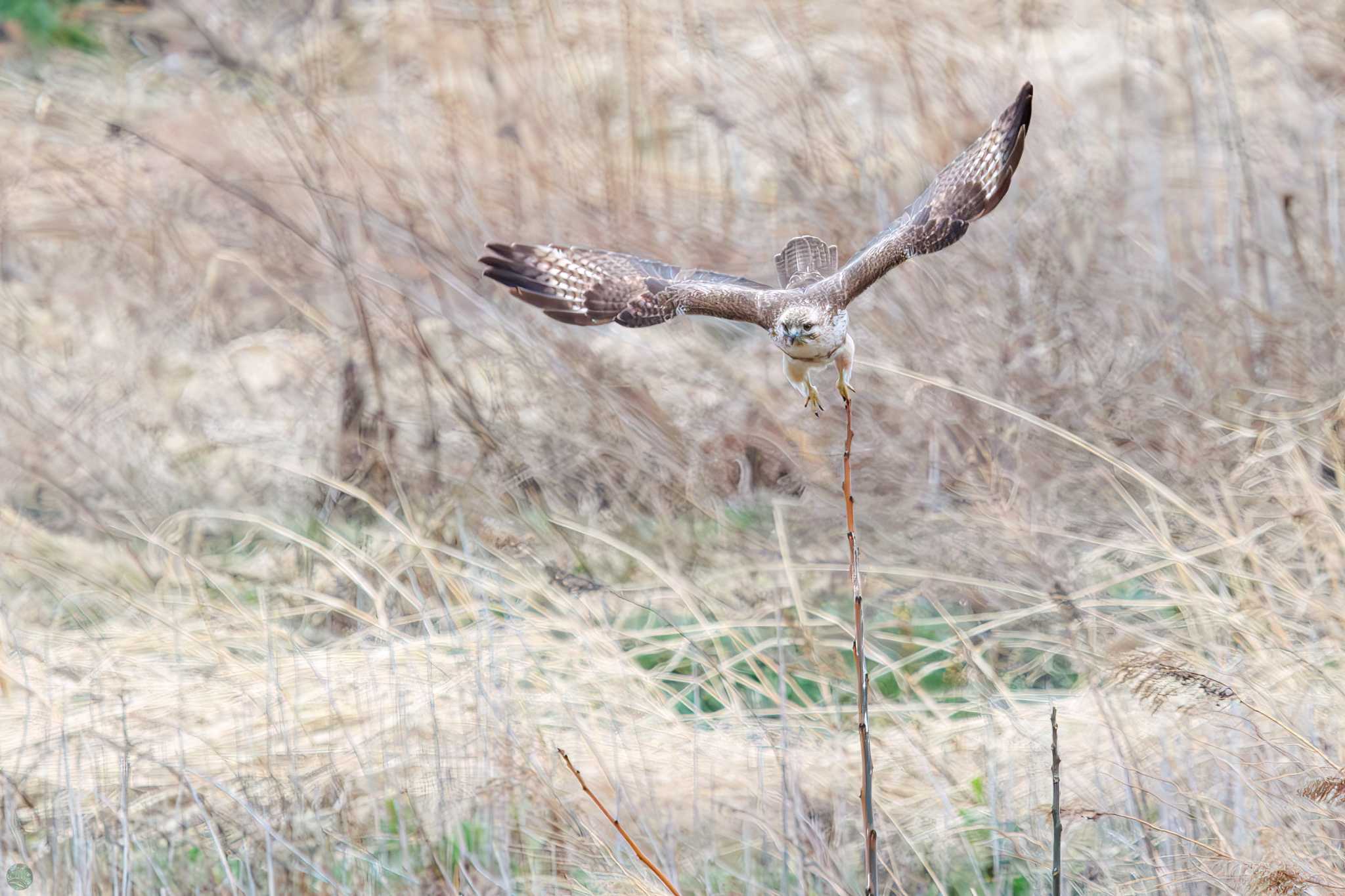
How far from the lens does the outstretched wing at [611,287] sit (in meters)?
2.46

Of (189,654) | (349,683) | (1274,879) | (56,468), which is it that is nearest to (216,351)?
(56,468)

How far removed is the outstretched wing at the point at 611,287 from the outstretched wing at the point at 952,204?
0.79 ft

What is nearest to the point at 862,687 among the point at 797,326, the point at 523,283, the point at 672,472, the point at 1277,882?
the point at 797,326

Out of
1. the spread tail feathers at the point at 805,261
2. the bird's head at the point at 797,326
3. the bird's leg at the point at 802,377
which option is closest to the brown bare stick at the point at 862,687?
the bird's head at the point at 797,326

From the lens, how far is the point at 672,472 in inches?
191

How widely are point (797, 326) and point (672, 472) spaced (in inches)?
102

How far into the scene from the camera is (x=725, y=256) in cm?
516

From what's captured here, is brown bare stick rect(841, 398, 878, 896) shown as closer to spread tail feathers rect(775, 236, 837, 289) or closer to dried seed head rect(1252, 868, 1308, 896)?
dried seed head rect(1252, 868, 1308, 896)

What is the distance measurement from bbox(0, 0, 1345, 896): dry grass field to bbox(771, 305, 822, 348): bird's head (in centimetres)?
78

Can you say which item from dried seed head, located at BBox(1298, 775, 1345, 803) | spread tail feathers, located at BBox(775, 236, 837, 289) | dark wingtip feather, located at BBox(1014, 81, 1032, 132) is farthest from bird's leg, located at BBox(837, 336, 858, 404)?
dried seed head, located at BBox(1298, 775, 1345, 803)

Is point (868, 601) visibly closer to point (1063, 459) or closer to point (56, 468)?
point (1063, 459)

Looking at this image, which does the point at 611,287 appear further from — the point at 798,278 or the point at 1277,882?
the point at 1277,882

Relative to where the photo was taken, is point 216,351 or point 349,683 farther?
point 216,351

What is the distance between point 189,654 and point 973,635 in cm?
246
